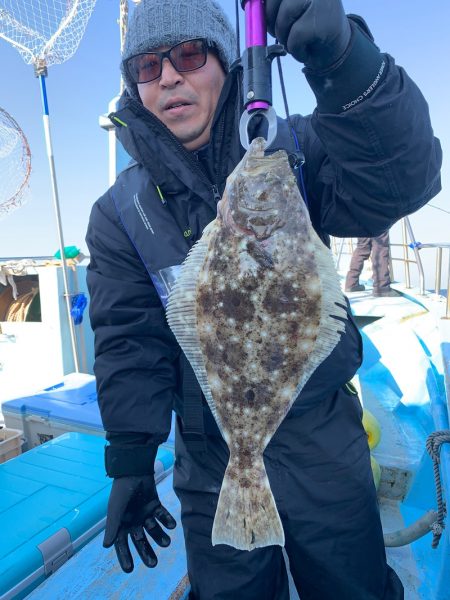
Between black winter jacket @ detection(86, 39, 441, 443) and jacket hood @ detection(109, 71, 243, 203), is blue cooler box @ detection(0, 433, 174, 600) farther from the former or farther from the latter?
jacket hood @ detection(109, 71, 243, 203)

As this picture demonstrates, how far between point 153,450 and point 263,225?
138 cm

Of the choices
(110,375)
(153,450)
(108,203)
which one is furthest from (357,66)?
(153,450)

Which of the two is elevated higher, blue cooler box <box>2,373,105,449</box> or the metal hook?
the metal hook

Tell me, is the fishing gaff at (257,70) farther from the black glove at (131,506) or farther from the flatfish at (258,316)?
the black glove at (131,506)

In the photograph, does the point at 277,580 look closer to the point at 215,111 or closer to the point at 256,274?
the point at 256,274

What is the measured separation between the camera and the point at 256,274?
5.25ft

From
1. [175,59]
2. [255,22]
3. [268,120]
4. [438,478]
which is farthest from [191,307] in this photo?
[438,478]

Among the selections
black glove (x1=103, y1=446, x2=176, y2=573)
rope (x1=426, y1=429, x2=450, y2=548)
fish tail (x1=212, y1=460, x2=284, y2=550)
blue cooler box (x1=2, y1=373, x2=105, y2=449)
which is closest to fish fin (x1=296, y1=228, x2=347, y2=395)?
fish tail (x1=212, y1=460, x2=284, y2=550)

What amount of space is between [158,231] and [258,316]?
80cm

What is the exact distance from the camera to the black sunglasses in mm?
2092

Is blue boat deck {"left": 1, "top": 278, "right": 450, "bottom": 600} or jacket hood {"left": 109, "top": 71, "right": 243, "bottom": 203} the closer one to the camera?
jacket hood {"left": 109, "top": 71, "right": 243, "bottom": 203}

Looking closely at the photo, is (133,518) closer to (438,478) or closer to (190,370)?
(190,370)

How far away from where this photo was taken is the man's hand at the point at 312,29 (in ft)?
4.57

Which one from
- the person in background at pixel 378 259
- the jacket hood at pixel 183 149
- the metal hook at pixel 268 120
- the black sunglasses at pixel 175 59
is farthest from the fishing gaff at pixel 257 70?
the person in background at pixel 378 259
